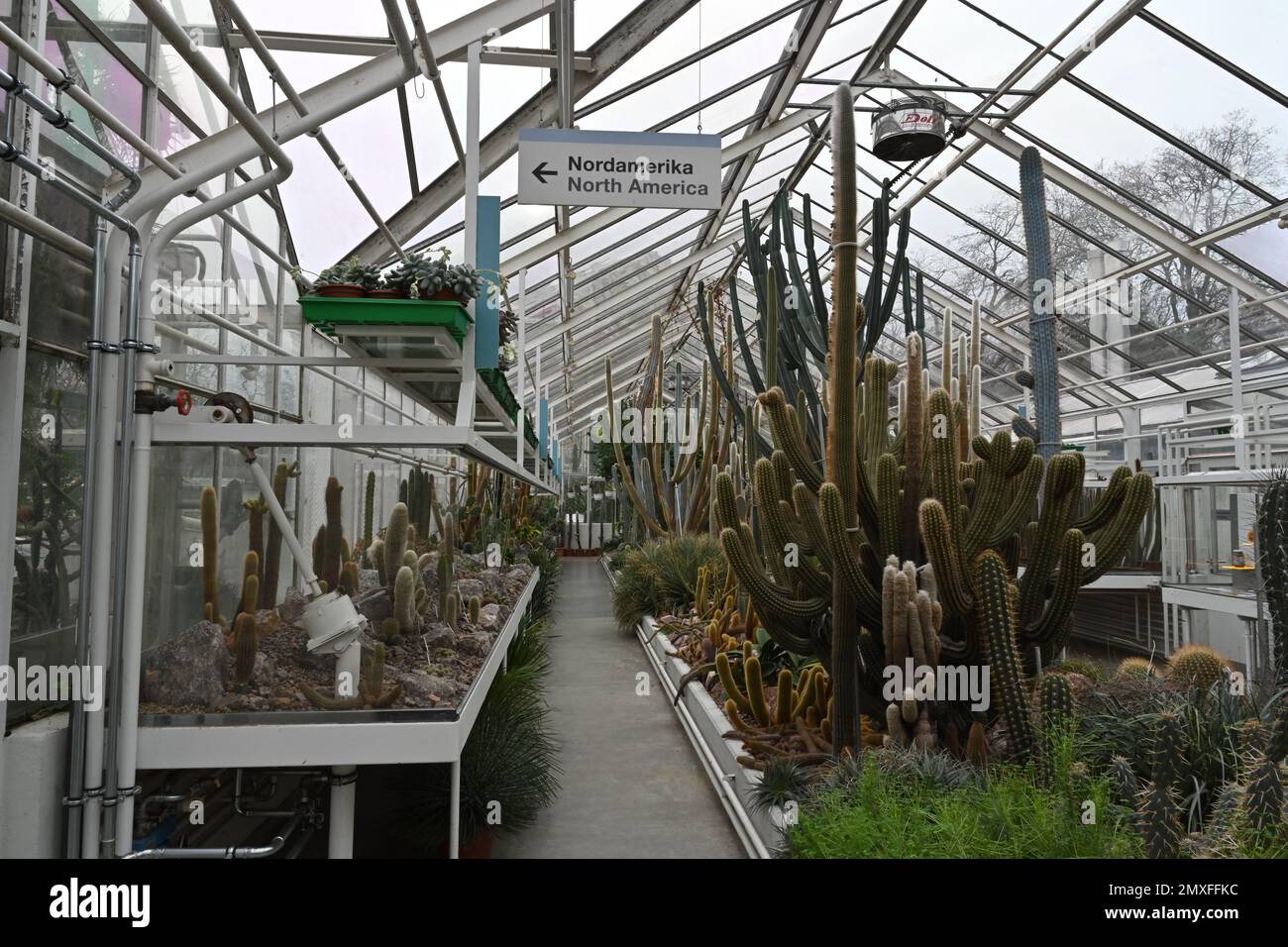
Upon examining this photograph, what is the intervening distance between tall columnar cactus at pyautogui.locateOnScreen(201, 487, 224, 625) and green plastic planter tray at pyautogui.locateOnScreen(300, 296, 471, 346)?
0.72 m

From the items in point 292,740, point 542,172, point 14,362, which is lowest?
point 292,740

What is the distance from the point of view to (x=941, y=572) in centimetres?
372

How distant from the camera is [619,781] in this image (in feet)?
16.0

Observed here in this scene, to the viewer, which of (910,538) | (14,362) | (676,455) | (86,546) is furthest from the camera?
(676,455)

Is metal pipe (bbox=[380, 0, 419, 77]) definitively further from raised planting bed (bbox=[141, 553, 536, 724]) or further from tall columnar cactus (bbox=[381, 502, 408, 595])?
raised planting bed (bbox=[141, 553, 536, 724])

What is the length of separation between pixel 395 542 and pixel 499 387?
1742 millimetres

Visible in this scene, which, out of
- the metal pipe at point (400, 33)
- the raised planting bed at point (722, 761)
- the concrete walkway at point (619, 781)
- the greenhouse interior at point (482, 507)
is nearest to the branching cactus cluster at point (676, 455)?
the greenhouse interior at point (482, 507)

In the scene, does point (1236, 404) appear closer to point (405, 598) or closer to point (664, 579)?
point (664, 579)

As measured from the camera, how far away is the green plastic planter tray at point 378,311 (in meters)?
2.93

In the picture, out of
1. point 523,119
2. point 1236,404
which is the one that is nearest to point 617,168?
point 523,119

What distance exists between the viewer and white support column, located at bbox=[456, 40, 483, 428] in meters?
3.23

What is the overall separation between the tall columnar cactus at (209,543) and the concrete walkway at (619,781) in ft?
5.93

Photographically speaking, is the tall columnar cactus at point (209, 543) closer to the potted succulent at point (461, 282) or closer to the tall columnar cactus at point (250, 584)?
the tall columnar cactus at point (250, 584)

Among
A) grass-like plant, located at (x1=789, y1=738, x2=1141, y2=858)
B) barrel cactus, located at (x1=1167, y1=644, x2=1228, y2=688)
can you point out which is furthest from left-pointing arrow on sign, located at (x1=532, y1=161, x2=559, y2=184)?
barrel cactus, located at (x1=1167, y1=644, x2=1228, y2=688)
